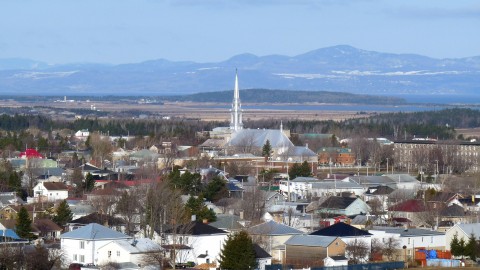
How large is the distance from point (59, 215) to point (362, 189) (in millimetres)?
18738

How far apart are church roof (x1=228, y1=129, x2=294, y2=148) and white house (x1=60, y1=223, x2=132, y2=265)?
4903 centimetres

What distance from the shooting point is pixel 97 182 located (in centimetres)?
5644

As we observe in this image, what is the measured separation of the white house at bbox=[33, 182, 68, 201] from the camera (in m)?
51.0

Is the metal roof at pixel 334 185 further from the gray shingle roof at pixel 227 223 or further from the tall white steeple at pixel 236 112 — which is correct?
the tall white steeple at pixel 236 112

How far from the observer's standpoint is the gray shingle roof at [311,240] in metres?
36.0

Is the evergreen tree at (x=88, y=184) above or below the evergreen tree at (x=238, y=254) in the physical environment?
below

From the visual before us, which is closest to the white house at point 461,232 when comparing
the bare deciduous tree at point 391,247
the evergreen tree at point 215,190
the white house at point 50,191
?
the bare deciduous tree at point 391,247

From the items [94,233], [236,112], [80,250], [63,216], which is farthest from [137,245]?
[236,112]

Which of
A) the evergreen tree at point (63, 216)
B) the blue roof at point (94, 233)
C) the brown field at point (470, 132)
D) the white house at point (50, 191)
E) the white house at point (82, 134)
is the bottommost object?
the brown field at point (470, 132)

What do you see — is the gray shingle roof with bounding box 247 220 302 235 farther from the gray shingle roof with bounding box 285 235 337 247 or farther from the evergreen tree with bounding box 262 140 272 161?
the evergreen tree with bounding box 262 140 272 161

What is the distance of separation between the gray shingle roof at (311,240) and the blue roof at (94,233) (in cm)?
469

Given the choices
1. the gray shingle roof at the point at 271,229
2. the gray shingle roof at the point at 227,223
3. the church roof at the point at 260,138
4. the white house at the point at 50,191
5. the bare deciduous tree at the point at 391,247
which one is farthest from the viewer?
the church roof at the point at 260,138

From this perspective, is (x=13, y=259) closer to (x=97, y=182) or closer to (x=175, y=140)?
(x=97, y=182)

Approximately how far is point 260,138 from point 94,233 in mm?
53973
